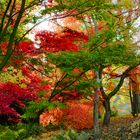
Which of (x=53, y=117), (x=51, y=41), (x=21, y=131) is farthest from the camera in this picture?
(x=53, y=117)

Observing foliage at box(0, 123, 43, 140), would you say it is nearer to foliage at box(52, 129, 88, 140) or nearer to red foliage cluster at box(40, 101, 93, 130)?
foliage at box(52, 129, 88, 140)

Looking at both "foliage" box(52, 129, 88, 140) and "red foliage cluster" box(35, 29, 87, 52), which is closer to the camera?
"red foliage cluster" box(35, 29, 87, 52)

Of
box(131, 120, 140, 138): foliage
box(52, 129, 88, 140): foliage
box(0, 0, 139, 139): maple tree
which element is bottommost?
box(52, 129, 88, 140): foliage

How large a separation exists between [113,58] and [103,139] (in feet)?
22.2

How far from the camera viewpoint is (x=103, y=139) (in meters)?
14.7

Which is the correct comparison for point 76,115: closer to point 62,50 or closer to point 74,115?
point 74,115

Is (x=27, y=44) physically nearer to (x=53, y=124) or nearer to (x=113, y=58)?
(x=113, y=58)

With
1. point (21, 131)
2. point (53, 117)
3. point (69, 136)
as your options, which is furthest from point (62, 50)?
point (53, 117)

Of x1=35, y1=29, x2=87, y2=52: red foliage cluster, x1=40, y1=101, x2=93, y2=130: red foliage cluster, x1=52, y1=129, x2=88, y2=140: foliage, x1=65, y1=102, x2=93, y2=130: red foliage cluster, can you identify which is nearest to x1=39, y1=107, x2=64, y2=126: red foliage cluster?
x1=40, y1=101, x2=93, y2=130: red foliage cluster

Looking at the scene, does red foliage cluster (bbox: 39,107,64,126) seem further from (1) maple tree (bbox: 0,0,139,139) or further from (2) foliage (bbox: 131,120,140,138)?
(2) foliage (bbox: 131,120,140,138)

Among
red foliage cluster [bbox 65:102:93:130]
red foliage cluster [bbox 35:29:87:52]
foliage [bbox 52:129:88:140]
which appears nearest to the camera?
red foliage cluster [bbox 35:29:87:52]

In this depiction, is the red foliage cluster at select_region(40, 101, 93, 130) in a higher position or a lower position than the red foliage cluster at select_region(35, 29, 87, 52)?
lower

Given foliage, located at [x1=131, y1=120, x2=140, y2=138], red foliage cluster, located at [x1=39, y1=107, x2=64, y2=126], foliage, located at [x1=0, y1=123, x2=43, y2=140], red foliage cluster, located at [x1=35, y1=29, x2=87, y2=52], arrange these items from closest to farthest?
red foliage cluster, located at [x1=35, y1=29, x2=87, y2=52] < foliage, located at [x1=0, y1=123, x2=43, y2=140] < foliage, located at [x1=131, y1=120, x2=140, y2=138] < red foliage cluster, located at [x1=39, y1=107, x2=64, y2=126]

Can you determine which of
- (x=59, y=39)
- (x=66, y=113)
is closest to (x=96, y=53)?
(x=59, y=39)
